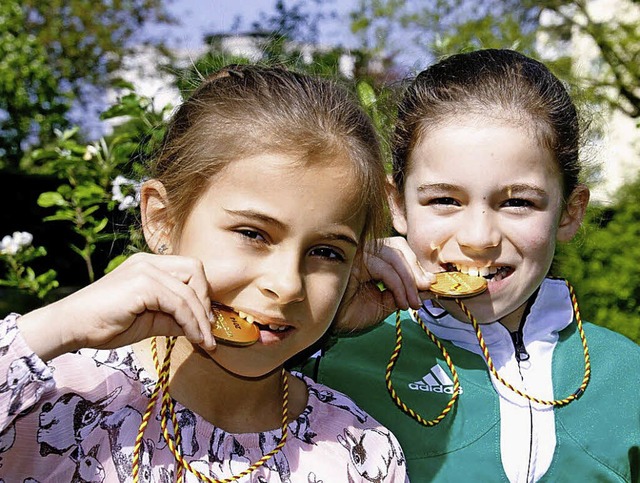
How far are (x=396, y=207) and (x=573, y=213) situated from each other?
52cm

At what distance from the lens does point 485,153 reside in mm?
2084

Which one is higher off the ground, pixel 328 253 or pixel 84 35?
pixel 328 253

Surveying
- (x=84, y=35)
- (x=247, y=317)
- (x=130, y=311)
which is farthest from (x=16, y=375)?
(x=84, y=35)

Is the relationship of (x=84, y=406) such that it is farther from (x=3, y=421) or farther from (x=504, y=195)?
(x=504, y=195)

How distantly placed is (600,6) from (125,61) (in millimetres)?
11119

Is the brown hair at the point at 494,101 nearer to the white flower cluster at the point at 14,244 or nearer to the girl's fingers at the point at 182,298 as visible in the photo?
the girl's fingers at the point at 182,298

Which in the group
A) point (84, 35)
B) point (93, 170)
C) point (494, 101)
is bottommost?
point (84, 35)

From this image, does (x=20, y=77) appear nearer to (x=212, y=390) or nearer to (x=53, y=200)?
(x=53, y=200)

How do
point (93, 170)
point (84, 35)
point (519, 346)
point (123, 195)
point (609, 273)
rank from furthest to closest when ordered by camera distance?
point (84, 35), point (609, 273), point (93, 170), point (123, 195), point (519, 346)

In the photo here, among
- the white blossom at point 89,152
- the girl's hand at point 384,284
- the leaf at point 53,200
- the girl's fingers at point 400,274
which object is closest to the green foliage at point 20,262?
the leaf at point 53,200

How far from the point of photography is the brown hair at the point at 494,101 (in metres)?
2.20

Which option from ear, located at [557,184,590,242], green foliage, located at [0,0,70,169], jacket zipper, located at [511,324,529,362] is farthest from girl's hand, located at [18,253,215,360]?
green foliage, located at [0,0,70,169]

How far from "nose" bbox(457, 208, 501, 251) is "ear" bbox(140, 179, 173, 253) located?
0.77 m

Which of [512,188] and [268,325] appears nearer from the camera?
[268,325]
